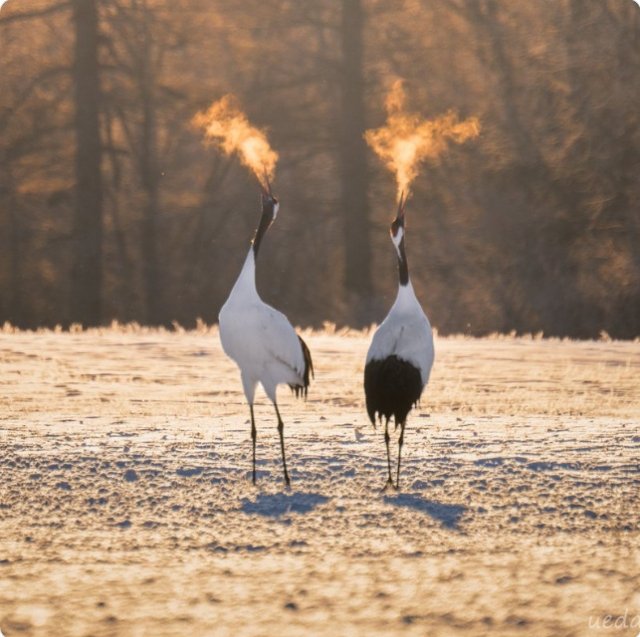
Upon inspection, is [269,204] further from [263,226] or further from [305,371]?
[305,371]

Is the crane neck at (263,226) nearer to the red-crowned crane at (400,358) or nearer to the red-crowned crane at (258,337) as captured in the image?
the red-crowned crane at (258,337)

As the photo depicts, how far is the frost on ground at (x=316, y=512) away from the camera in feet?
14.4

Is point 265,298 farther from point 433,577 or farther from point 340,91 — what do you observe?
point 433,577

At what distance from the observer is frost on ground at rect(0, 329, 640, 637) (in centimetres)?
438

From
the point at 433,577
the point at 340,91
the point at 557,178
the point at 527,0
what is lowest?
the point at 433,577

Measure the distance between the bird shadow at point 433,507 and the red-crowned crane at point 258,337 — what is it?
2.12 ft

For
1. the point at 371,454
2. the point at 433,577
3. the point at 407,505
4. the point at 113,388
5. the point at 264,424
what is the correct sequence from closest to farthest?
the point at 433,577
the point at 407,505
the point at 371,454
the point at 264,424
the point at 113,388

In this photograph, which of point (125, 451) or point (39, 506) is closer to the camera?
point (39, 506)

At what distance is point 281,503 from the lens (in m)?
5.94

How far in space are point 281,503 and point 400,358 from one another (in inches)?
39.3

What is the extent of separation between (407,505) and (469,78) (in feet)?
37.1

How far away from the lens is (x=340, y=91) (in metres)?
15.5

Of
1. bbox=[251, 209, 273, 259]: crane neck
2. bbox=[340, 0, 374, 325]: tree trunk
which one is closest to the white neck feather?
bbox=[251, 209, 273, 259]: crane neck

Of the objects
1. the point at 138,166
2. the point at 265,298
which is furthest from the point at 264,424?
the point at 138,166
